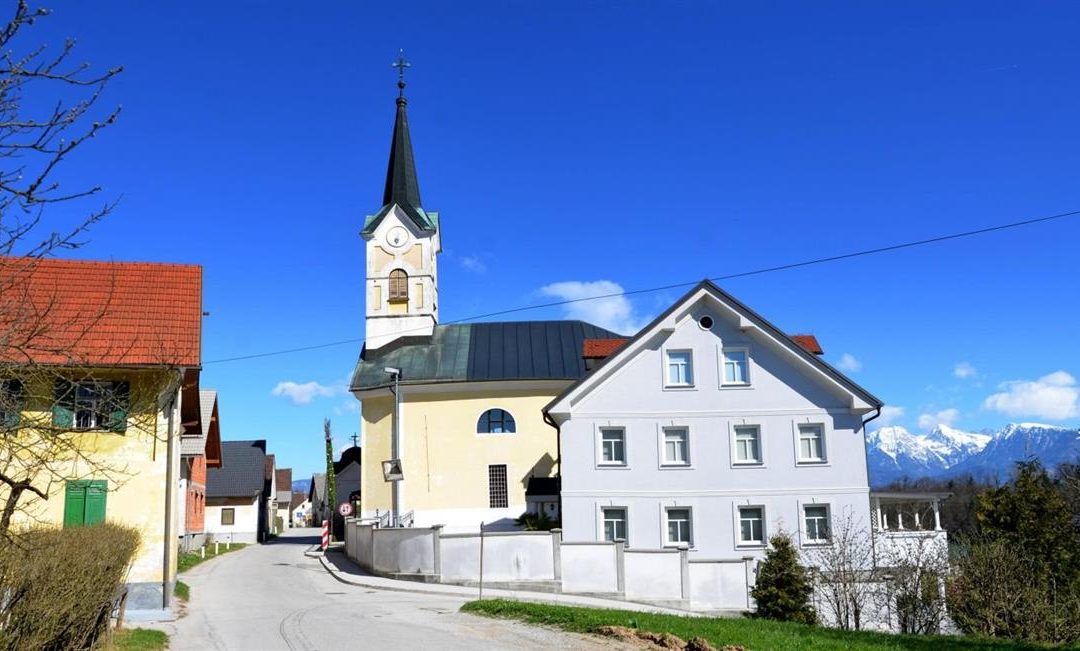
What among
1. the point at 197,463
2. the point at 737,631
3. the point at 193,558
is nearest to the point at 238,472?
the point at 197,463

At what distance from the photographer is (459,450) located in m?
39.1

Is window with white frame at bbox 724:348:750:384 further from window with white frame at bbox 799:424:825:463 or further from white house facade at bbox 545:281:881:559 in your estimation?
window with white frame at bbox 799:424:825:463

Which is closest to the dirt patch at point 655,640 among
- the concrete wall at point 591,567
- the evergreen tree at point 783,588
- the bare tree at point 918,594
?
the concrete wall at point 591,567

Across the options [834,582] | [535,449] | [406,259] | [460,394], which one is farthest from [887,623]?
[406,259]

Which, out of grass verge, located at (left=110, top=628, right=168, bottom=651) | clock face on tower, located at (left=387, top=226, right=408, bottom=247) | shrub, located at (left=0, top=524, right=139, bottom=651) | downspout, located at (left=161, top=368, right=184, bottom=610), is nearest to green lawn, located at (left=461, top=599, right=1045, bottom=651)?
grass verge, located at (left=110, top=628, right=168, bottom=651)

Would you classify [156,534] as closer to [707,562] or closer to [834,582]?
[707,562]

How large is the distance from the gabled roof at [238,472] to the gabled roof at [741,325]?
33772 millimetres

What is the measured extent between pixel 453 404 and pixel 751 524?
15316 mm

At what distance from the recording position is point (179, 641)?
15.1 meters

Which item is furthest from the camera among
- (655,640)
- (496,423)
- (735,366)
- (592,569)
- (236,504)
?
(236,504)

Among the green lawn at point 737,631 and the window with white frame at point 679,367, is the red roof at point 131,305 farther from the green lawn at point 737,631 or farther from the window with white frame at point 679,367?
the window with white frame at point 679,367

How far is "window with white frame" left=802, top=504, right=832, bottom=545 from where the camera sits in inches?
1139

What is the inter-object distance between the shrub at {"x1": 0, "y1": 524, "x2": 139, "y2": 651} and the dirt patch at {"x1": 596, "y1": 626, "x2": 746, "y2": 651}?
24.1ft

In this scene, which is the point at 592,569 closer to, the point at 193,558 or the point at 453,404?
the point at 453,404
